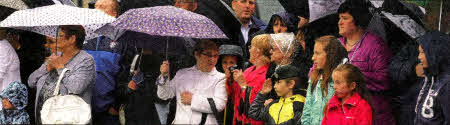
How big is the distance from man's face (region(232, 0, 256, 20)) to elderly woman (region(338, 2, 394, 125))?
1.73m

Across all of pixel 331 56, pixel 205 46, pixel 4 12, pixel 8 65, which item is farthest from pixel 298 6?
pixel 4 12

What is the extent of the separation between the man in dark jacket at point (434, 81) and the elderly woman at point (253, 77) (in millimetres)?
1779

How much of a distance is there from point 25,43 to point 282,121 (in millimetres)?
4295

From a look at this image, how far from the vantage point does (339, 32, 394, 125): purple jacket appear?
721cm

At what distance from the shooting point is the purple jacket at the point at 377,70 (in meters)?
7.21

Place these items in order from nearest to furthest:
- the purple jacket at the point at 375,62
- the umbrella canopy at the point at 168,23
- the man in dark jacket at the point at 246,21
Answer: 1. the purple jacket at the point at 375,62
2. the umbrella canopy at the point at 168,23
3. the man in dark jacket at the point at 246,21

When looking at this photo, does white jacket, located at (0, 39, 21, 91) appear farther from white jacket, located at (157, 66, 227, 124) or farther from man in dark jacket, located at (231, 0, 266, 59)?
man in dark jacket, located at (231, 0, 266, 59)

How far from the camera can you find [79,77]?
8078 mm

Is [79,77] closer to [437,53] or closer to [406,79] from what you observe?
[406,79]

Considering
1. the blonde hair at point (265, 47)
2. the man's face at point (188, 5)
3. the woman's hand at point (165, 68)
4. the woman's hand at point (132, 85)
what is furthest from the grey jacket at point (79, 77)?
the blonde hair at point (265, 47)

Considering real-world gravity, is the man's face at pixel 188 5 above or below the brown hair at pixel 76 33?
above

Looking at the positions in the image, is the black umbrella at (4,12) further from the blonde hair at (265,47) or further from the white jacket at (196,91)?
the blonde hair at (265,47)

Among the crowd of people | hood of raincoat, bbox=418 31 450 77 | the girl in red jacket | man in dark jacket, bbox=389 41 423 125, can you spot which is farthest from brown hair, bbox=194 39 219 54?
hood of raincoat, bbox=418 31 450 77

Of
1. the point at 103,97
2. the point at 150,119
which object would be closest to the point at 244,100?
the point at 150,119
